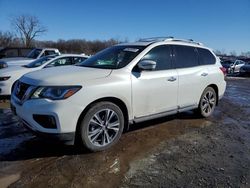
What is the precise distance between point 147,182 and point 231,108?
540 centimetres

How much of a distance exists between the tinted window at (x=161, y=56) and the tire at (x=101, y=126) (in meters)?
1.22

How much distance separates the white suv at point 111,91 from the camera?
12.6 ft

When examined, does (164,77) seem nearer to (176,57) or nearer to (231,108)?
(176,57)

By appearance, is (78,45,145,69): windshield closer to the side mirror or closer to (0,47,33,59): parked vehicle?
the side mirror

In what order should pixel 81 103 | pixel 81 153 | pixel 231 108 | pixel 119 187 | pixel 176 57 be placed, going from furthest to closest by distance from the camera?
pixel 231 108 < pixel 176 57 < pixel 81 153 < pixel 81 103 < pixel 119 187

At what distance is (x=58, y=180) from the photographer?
3334 millimetres

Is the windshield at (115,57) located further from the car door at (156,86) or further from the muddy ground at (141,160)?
the muddy ground at (141,160)

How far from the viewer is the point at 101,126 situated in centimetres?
422

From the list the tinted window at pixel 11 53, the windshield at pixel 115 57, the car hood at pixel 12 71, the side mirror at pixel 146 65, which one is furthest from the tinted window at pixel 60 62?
the tinted window at pixel 11 53

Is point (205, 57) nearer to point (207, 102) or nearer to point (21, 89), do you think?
point (207, 102)

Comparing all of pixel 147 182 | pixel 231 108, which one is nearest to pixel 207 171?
pixel 147 182

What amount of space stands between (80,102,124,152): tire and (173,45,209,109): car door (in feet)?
5.32

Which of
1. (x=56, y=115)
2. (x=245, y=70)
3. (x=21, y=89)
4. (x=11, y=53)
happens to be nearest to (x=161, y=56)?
(x=56, y=115)

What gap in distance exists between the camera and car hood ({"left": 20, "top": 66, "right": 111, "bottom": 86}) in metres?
3.96
